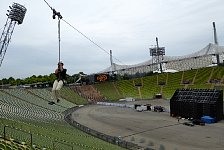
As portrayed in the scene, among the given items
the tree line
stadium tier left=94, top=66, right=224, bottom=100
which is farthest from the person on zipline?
the tree line

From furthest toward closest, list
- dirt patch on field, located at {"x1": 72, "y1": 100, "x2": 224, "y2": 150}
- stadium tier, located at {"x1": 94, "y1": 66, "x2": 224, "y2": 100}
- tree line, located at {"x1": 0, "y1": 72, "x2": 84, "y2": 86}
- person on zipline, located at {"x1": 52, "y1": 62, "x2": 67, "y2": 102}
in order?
1. tree line, located at {"x1": 0, "y1": 72, "x2": 84, "y2": 86}
2. stadium tier, located at {"x1": 94, "y1": 66, "x2": 224, "y2": 100}
3. dirt patch on field, located at {"x1": 72, "y1": 100, "x2": 224, "y2": 150}
4. person on zipline, located at {"x1": 52, "y1": 62, "x2": 67, "y2": 102}

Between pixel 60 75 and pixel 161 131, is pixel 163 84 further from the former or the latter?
pixel 60 75

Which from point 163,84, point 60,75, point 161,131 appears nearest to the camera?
point 60,75

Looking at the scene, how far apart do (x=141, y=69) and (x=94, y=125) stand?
255 feet

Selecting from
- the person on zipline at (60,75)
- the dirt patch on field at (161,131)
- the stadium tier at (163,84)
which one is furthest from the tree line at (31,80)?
the person on zipline at (60,75)

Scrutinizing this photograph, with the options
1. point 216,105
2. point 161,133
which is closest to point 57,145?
point 161,133

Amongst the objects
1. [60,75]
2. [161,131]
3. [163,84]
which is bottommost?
[161,131]

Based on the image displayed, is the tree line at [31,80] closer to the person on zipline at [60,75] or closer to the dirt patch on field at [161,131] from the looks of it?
the dirt patch on field at [161,131]

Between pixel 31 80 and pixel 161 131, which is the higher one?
pixel 31 80

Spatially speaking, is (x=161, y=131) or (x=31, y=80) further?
(x=31, y=80)

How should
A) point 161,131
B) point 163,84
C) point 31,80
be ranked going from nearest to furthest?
point 161,131
point 163,84
point 31,80

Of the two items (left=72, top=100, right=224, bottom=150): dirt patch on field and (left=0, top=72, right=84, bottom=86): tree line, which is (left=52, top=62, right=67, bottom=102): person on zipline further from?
(left=0, top=72, right=84, bottom=86): tree line

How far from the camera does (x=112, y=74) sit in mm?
115438

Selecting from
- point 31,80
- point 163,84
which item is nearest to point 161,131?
point 163,84
